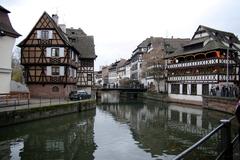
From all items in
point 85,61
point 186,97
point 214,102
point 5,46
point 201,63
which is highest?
point 85,61

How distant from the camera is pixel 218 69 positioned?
161ft

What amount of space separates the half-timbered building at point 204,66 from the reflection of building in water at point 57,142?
2281 centimetres

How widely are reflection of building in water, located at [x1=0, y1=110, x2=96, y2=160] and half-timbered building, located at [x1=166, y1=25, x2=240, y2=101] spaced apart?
898 inches

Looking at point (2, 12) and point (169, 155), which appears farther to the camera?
point (2, 12)

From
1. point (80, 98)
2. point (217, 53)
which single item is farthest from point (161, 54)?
point (80, 98)

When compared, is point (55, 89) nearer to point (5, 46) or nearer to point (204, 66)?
point (5, 46)

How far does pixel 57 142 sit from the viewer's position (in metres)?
21.0

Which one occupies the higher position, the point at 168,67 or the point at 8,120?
the point at 168,67

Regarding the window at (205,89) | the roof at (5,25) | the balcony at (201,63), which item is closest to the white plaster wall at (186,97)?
the window at (205,89)

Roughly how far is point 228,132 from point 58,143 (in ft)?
47.5

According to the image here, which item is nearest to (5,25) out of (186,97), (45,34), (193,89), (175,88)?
(45,34)

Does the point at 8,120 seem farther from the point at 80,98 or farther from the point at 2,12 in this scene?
the point at 80,98

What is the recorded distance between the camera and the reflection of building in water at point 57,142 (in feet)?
56.9

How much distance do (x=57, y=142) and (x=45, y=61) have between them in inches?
1144
